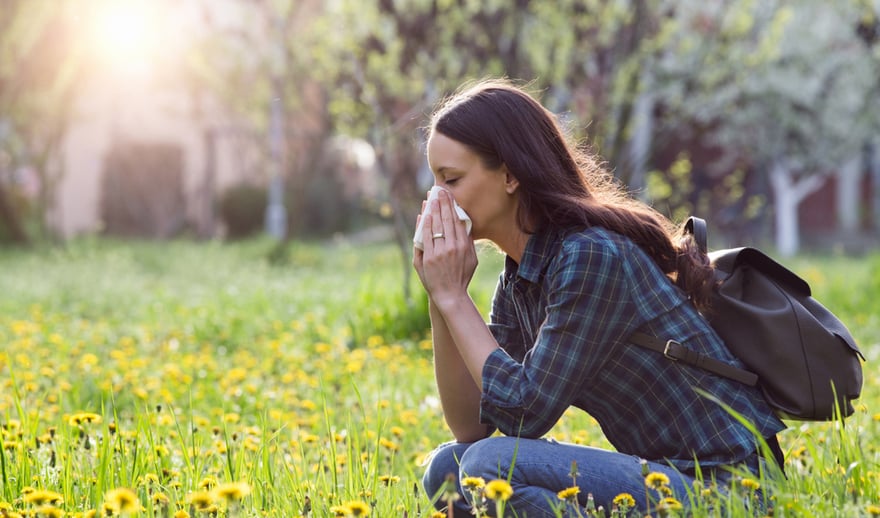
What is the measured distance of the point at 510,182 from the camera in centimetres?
246

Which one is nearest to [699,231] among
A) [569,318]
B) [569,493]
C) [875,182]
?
[569,318]

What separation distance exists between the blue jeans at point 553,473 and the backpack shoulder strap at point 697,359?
0.70 feet

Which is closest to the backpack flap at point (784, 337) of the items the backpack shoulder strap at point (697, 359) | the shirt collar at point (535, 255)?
the backpack shoulder strap at point (697, 359)

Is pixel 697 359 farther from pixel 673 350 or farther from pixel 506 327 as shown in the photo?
pixel 506 327

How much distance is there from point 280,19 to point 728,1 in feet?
23.1

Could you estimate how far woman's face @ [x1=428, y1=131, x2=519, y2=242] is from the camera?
244 centimetres

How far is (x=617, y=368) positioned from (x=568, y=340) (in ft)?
0.65

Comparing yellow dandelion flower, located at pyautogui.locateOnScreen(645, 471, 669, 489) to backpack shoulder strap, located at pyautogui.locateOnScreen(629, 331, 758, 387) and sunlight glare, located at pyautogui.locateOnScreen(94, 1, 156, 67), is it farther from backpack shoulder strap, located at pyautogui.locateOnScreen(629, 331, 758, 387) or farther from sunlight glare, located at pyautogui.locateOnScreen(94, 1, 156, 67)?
sunlight glare, located at pyautogui.locateOnScreen(94, 1, 156, 67)

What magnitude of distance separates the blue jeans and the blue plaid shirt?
1.9 inches

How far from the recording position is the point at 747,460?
7.73 ft

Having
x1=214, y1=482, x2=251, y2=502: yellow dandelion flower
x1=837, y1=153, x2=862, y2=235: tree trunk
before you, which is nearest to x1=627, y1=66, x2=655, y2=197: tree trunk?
x1=214, y1=482, x2=251, y2=502: yellow dandelion flower

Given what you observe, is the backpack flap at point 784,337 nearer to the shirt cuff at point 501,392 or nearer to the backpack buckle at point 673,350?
the backpack buckle at point 673,350

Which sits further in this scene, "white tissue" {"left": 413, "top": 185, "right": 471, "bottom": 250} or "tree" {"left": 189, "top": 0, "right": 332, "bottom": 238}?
"tree" {"left": 189, "top": 0, "right": 332, "bottom": 238}

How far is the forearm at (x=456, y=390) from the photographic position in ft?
8.96
